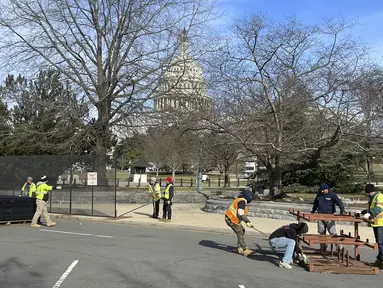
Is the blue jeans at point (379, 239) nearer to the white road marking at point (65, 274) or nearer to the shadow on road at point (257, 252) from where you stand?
the shadow on road at point (257, 252)

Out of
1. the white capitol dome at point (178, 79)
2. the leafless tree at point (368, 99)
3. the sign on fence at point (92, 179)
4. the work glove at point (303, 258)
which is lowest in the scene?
the work glove at point (303, 258)

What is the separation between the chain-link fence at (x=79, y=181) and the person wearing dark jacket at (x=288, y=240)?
407 inches

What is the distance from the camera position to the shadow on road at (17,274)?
6883 mm

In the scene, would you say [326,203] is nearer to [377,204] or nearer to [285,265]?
[377,204]

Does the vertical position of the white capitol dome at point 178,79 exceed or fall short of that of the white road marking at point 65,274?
it exceeds it

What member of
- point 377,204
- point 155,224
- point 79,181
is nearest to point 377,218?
point 377,204

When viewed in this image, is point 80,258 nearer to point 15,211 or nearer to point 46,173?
point 15,211

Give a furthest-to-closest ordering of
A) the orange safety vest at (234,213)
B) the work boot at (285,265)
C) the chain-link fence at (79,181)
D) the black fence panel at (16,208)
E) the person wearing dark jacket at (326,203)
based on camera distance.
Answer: the chain-link fence at (79,181) → the black fence panel at (16,208) → the person wearing dark jacket at (326,203) → the orange safety vest at (234,213) → the work boot at (285,265)

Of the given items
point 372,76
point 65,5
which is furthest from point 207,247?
point 65,5

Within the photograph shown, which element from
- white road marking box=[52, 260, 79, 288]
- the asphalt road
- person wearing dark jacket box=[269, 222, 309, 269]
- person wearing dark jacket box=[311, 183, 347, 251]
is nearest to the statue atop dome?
the asphalt road

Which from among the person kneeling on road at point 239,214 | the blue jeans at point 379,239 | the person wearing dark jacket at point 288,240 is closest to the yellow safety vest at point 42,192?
the person kneeling on road at point 239,214

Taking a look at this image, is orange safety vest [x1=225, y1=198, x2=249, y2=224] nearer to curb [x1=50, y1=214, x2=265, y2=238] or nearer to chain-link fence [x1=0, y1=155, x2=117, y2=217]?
curb [x1=50, y1=214, x2=265, y2=238]

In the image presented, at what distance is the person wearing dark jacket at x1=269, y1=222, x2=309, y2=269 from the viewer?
8469 millimetres

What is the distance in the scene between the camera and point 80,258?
29.8 ft
